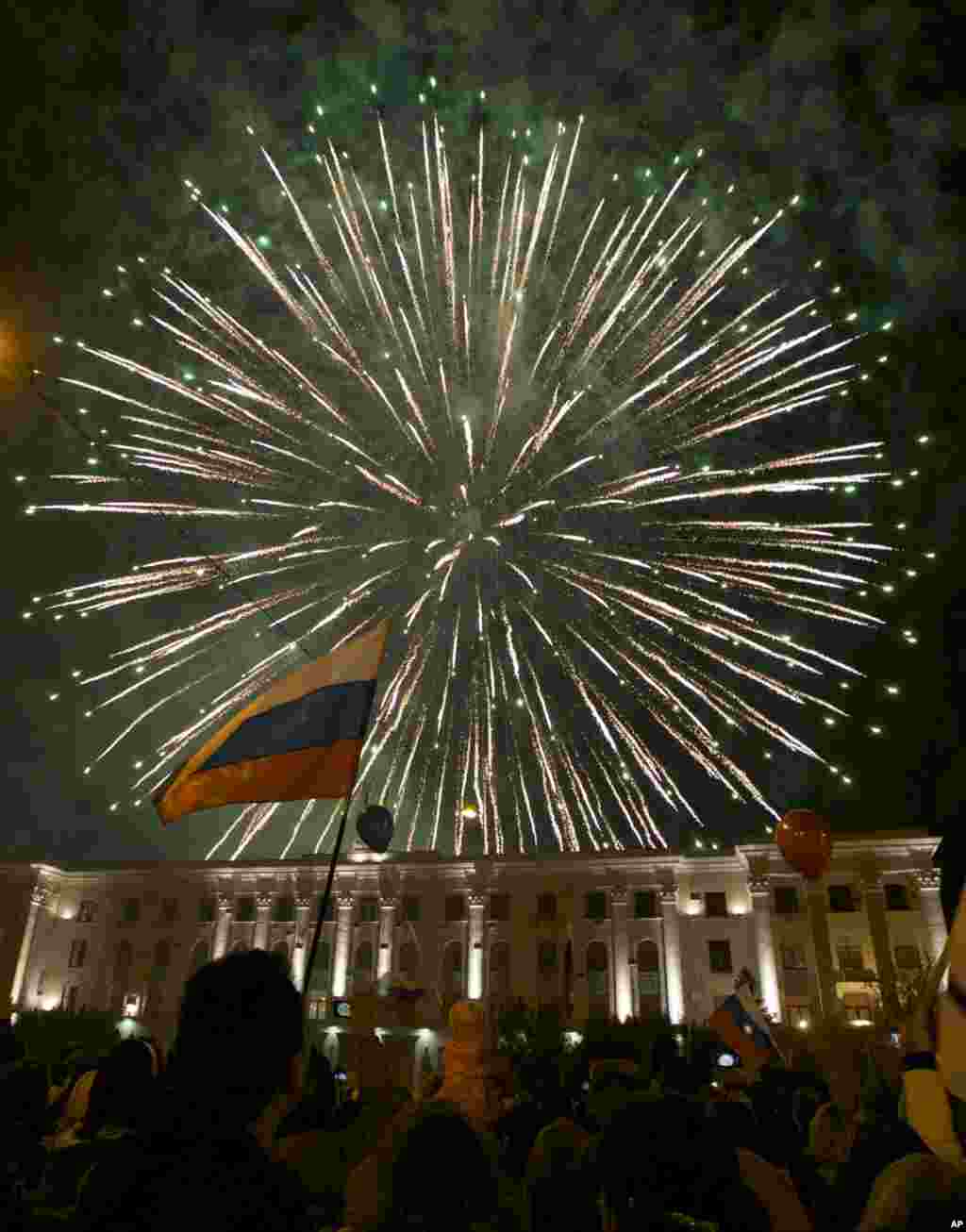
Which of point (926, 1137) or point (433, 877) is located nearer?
point (926, 1137)

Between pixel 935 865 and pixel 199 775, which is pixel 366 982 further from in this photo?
pixel 199 775

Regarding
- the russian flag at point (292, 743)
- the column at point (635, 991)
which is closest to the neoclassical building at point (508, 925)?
the column at point (635, 991)

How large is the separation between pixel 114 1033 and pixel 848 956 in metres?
34.2

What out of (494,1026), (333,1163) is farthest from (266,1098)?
(494,1026)

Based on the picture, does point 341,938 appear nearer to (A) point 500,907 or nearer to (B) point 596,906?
(A) point 500,907

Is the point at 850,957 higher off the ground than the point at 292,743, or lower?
higher

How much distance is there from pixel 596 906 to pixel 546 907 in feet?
8.79

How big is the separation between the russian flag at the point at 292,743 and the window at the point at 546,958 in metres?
46.0

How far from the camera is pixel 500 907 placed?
52.3 metres

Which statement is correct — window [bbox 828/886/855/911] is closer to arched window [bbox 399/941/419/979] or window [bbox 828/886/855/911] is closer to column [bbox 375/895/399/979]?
arched window [bbox 399/941/419/979]

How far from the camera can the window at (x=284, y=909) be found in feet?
179

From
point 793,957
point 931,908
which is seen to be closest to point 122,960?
point 793,957

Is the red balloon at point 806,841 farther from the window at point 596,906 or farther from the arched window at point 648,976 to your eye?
the window at point 596,906

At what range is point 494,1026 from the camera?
36625 mm
